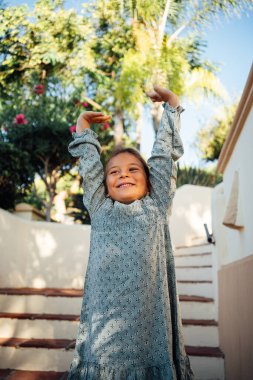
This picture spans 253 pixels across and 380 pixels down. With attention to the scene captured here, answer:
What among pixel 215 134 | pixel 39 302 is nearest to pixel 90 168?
pixel 39 302

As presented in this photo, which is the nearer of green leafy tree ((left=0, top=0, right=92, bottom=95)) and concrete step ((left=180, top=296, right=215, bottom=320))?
concrete step ((left=180, top=296, right=215, bottom=320))

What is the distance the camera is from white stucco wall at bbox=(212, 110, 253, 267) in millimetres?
2127

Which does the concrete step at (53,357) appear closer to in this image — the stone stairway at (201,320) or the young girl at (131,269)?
the stone stairway at (201,320)

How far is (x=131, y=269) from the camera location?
4.11 ft

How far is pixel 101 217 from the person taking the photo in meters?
1.38

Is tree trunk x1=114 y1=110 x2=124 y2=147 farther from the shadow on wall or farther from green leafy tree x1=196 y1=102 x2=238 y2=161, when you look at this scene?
green leafy tree x1=196 y1=102 x2=238 y2=161

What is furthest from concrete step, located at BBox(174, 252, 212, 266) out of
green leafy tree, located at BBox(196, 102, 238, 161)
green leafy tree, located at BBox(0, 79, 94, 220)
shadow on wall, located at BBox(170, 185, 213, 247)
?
green leafy tree, located at BBox(196, 102, 238, 161)

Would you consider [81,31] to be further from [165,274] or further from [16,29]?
[165,274]

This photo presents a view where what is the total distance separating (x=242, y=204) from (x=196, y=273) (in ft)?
6.59

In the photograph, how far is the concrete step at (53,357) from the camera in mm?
2463

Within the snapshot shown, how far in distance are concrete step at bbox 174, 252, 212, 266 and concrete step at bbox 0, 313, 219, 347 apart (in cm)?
138

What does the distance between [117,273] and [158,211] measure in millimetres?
329

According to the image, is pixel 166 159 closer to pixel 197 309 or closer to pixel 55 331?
pixel 197 309

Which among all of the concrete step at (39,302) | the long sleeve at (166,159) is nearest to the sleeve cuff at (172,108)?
the long sleeve at (166,159)
